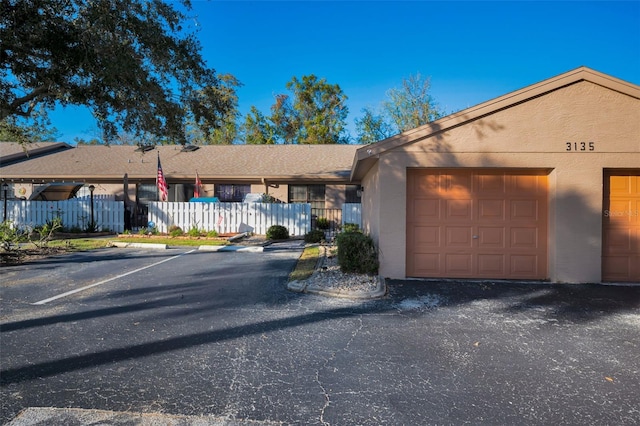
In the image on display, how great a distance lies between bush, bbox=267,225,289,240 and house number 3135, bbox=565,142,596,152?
1129 centimetres

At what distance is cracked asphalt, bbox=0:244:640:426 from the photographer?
296 cm

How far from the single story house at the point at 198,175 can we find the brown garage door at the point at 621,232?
37.9 feet

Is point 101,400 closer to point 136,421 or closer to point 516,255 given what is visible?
point 136,421

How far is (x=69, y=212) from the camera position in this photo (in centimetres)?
1777

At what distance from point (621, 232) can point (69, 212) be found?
832 inches

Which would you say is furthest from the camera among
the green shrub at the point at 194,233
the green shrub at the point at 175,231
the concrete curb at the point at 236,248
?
the green shrub at the point at 175,231

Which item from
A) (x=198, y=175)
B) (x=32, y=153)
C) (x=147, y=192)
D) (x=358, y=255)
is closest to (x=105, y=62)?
(x=358, y=255)

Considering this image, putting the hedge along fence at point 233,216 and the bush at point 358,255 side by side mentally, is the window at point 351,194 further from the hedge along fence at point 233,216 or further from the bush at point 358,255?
the bush at point 358,255

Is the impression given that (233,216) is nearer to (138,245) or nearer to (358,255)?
(138,245)

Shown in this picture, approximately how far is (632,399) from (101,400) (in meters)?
4.54

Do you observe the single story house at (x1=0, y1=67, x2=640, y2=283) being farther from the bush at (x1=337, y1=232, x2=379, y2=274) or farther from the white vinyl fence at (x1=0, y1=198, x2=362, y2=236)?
the white vinyl fence at (x1=0, y1=198, x2=362, y2=236)

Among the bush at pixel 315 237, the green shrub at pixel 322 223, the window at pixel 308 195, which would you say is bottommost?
the bush at pixel 315 237

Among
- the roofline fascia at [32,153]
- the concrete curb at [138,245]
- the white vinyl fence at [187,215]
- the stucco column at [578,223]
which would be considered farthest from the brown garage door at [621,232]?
the roofline fascia at [32,153]

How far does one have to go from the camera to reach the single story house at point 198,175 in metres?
19.0
